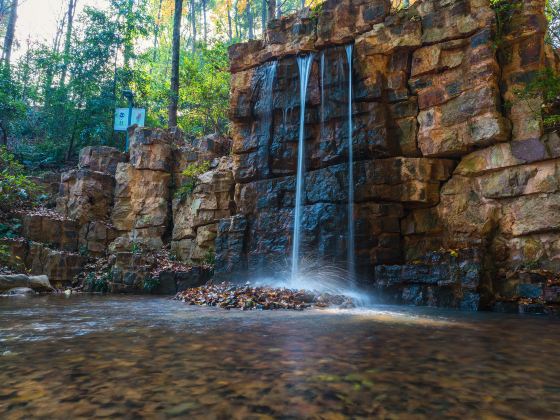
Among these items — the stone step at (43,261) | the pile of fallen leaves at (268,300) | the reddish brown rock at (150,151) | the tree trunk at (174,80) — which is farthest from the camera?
the tree trunk at (174,80)

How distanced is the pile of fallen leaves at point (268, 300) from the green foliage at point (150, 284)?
3.50 m

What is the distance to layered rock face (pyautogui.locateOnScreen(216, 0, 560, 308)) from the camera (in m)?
8.61

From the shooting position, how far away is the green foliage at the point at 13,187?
42.6 ft

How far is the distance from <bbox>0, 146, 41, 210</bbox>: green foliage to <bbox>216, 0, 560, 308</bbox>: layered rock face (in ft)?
25.6

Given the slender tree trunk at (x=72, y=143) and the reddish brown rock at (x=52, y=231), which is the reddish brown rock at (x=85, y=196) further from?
the slender tree trunk at (x=72, y=143)

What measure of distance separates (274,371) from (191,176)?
42.2 feet

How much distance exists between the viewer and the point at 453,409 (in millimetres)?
2002

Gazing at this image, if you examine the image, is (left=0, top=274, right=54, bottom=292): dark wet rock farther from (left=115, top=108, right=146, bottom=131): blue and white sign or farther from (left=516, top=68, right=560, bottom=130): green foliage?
(left=516, top=68, right=560, bottom=130): green foliage

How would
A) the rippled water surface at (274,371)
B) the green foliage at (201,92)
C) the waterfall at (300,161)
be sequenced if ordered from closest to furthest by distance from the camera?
the rippled water surface at (274,371), the waterfall at (300,161), the green foliage at (201,92)

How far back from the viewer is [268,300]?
7543 millimetres

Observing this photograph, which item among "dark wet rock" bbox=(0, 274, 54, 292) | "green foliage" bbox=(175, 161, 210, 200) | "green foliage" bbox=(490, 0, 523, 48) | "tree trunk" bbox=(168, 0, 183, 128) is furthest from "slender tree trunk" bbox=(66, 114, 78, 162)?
"green foliage" bbox=(490, 0, 523, 48)

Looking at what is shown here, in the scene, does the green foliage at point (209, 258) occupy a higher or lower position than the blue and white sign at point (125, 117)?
lower

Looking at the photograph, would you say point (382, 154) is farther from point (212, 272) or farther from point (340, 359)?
point (340, 359)

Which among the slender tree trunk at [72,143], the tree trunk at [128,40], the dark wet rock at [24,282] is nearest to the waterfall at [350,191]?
the dark wet rock at [24,282]
